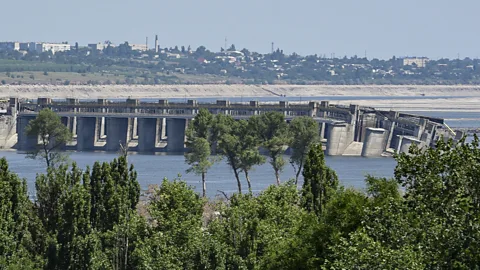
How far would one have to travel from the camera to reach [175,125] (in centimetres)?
11656

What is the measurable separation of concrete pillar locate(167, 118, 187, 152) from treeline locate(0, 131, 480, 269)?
70589mm

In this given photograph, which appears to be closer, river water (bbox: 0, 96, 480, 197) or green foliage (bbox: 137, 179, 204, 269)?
green foliage (bbox: 137, 179, 204, 269)

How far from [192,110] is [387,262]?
9651cm

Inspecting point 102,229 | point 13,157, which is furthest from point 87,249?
point 13,157

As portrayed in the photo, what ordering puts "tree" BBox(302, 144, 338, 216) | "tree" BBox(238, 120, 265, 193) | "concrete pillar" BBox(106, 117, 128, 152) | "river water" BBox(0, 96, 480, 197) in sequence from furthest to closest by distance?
1. "concrete pillar" BBox(106, 117, 128, 152)
2. "river water" BBox(0, 96, 480, 197)
3. "tree" BBox(238, 120, 265, 193)
4. "tree" BBox(302, 144, 338, 216)

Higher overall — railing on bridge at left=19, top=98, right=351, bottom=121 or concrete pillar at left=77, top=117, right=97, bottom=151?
railing on bridge at left=19, top=98, right=351, bottom=121

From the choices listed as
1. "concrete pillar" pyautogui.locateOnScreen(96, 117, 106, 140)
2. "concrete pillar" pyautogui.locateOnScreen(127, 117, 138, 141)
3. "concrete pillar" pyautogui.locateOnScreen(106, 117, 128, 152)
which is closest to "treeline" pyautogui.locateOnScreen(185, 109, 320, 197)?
"concrete pillar" pyautogui.locateOnScreen(106, 117, 128, 152)

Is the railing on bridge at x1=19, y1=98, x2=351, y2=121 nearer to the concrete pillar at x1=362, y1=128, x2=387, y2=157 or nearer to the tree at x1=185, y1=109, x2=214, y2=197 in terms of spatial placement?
the concrete pillar at x1=362, y1=128, x2=387, y2=157

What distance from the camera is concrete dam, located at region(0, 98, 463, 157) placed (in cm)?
11294

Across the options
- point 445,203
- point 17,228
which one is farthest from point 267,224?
point 445,203

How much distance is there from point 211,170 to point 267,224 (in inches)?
2402

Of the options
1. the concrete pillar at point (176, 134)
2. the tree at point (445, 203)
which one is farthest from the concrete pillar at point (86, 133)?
the tree at point (445, 203)

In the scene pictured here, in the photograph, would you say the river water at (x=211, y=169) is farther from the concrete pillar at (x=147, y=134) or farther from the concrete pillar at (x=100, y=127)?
the concrete pillar at (x=100, y=127)

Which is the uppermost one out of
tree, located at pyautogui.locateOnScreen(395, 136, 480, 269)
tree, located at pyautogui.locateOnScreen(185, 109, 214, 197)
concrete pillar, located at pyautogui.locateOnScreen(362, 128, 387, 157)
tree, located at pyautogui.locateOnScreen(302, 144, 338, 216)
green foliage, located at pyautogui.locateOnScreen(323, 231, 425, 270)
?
tree, located at pyautogui.locateOnScreen(395, 136, 480, 269)
